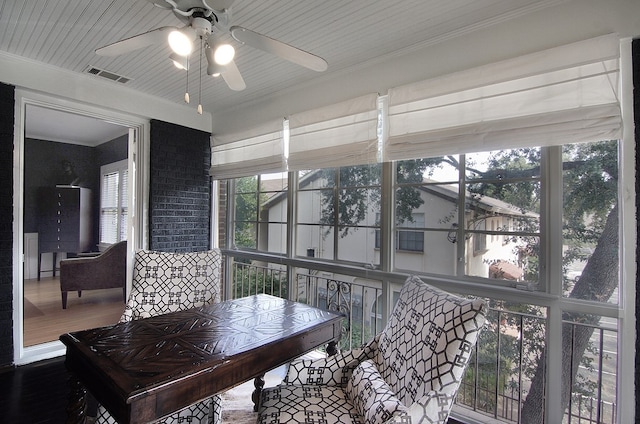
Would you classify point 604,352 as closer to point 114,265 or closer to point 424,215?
point 424,215

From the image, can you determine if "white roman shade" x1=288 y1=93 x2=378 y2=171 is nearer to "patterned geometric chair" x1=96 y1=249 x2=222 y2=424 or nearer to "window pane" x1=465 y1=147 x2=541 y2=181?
"window pane" x1=465 y1=147 x2=541 y2=181

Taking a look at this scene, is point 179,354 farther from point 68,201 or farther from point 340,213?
point 68,201

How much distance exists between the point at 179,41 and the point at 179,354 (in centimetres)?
138

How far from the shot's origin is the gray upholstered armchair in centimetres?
438

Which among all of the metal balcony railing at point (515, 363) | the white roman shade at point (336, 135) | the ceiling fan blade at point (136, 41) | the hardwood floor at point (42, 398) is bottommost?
the hardwood floor at point (42, 398)

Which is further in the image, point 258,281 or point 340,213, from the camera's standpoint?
point 258,281

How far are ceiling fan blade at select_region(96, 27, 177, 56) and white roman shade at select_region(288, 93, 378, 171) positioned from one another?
4.78ft

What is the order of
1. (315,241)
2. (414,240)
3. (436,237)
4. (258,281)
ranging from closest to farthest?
1. (436,237)
2. (414,240)
3. (315,241)
4. (258,281)

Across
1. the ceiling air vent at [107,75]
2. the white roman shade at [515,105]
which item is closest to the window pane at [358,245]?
the white roman shade at [515,105]

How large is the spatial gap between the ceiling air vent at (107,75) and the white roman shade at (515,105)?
8.01 feet

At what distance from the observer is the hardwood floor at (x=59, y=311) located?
11.6 ft

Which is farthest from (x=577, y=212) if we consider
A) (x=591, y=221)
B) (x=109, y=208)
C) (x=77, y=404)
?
(x=109, y=208)

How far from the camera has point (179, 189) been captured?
367cm

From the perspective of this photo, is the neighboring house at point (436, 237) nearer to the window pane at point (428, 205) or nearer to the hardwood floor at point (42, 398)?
the window pane at point (428, 205)
